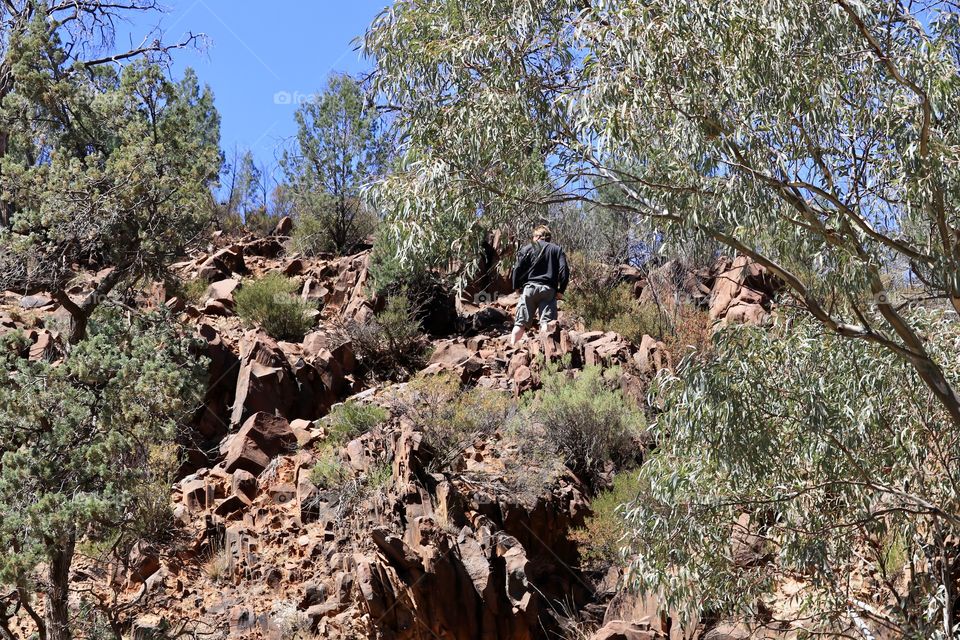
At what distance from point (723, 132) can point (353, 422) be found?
5218 millimetres

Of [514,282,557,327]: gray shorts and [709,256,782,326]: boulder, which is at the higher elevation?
[709,256,782,326]: boulder

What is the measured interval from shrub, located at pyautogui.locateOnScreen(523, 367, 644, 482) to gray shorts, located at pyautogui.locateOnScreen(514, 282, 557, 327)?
1856 millimetres

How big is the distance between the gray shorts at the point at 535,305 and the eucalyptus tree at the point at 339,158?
16.3 feet

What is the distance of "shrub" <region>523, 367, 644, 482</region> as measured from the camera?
11117 millimetres

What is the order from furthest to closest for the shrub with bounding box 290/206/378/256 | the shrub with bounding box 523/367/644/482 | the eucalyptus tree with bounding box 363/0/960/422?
1. the shrub with bounding box 290/206/378/256
2. the shrub with bounding box 523/367/644/482
3. the eucalyptus tree with bounding box 363/0/960/422

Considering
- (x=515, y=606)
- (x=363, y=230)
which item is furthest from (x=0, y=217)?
(x=363, y=230)

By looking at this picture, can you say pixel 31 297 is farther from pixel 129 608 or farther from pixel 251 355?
pixel 129 608

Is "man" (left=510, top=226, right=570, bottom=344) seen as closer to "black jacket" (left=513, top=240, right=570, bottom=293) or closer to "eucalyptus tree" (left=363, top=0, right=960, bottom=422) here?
"black jacket" (left=513, top=240, right=570, bottom=293)

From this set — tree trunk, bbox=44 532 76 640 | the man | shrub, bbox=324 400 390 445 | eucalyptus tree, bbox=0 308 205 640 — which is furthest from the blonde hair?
tree trunk, bbox=44 532 76 640

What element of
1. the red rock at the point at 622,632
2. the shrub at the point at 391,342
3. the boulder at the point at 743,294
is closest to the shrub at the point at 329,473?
the red rock at the point at 622,632

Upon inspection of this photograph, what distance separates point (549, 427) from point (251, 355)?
350 centimetres

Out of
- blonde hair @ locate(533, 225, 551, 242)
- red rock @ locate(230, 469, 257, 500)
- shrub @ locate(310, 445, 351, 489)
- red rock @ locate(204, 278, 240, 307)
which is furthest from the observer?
red rock @ locate(204, 278, 240, 307)

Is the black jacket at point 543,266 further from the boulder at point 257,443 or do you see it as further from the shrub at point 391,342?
the boulder at point 257,443

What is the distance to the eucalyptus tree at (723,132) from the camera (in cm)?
706
